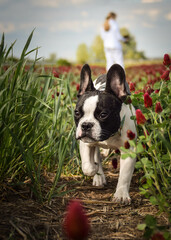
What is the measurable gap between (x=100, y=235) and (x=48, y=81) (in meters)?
1.61

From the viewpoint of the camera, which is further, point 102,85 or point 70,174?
point 70,174

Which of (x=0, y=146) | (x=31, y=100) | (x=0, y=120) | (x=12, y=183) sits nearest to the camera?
(x=0, y=120)

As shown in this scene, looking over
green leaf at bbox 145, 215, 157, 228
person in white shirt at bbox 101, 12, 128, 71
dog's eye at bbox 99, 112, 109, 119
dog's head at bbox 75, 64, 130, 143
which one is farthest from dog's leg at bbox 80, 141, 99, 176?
person in white shirt at bbox 101, 12, 128, 71

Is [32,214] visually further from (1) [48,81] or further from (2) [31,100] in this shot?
(1) [48,81]

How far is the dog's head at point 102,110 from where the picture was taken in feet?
6.77

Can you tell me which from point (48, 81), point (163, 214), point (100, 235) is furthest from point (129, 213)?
point (48, 81)

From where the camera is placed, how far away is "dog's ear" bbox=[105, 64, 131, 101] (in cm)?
219

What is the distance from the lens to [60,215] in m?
1.96

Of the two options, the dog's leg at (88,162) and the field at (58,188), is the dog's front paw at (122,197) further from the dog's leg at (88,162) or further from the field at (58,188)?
the dog's leg at (88,162)

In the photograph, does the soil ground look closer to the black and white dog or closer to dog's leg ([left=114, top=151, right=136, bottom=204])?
dog's leg ([left=114, top=151, right=136, bottom=204])

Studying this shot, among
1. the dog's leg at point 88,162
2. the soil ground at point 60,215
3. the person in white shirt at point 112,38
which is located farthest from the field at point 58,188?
the person in white shirt at point 112,38

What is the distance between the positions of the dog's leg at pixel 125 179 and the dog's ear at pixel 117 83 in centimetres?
50

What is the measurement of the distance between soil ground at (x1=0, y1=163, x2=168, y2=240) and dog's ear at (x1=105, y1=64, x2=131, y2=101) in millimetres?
858

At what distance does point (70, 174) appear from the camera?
289 cm
